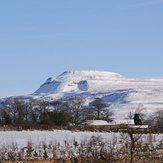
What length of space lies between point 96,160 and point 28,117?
70.4 metres

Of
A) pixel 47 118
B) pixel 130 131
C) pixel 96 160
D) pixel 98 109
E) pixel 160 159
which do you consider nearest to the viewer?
pixel 130 131

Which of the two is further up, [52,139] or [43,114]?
[43,114]

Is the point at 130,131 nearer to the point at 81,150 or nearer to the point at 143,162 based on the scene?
the point at 143,162

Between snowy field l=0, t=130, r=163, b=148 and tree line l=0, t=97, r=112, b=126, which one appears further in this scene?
tree line l=0, t=97, r=112, b=126

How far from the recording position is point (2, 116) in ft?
229

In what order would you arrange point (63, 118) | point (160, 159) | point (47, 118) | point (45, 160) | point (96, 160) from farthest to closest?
point (63, 118) → point (47, 118) → point (45, 160) → point (160, 159) → point (96, 160)

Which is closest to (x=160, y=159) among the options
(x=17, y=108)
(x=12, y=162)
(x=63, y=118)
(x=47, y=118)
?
(x=12, y=162)

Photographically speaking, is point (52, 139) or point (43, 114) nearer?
point (52, 139)

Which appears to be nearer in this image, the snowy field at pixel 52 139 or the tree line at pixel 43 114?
the snowy field at pixel 52 139

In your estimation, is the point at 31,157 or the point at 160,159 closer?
the point at 160,159

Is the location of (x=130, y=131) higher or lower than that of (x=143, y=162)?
higher

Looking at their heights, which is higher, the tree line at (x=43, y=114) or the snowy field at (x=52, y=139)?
the tree line at (x=43, y=114)

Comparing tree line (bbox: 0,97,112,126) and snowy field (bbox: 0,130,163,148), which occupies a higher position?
tree line (bbox: 0,97,112,126)

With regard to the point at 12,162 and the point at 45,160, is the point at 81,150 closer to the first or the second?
the point at 45,160
